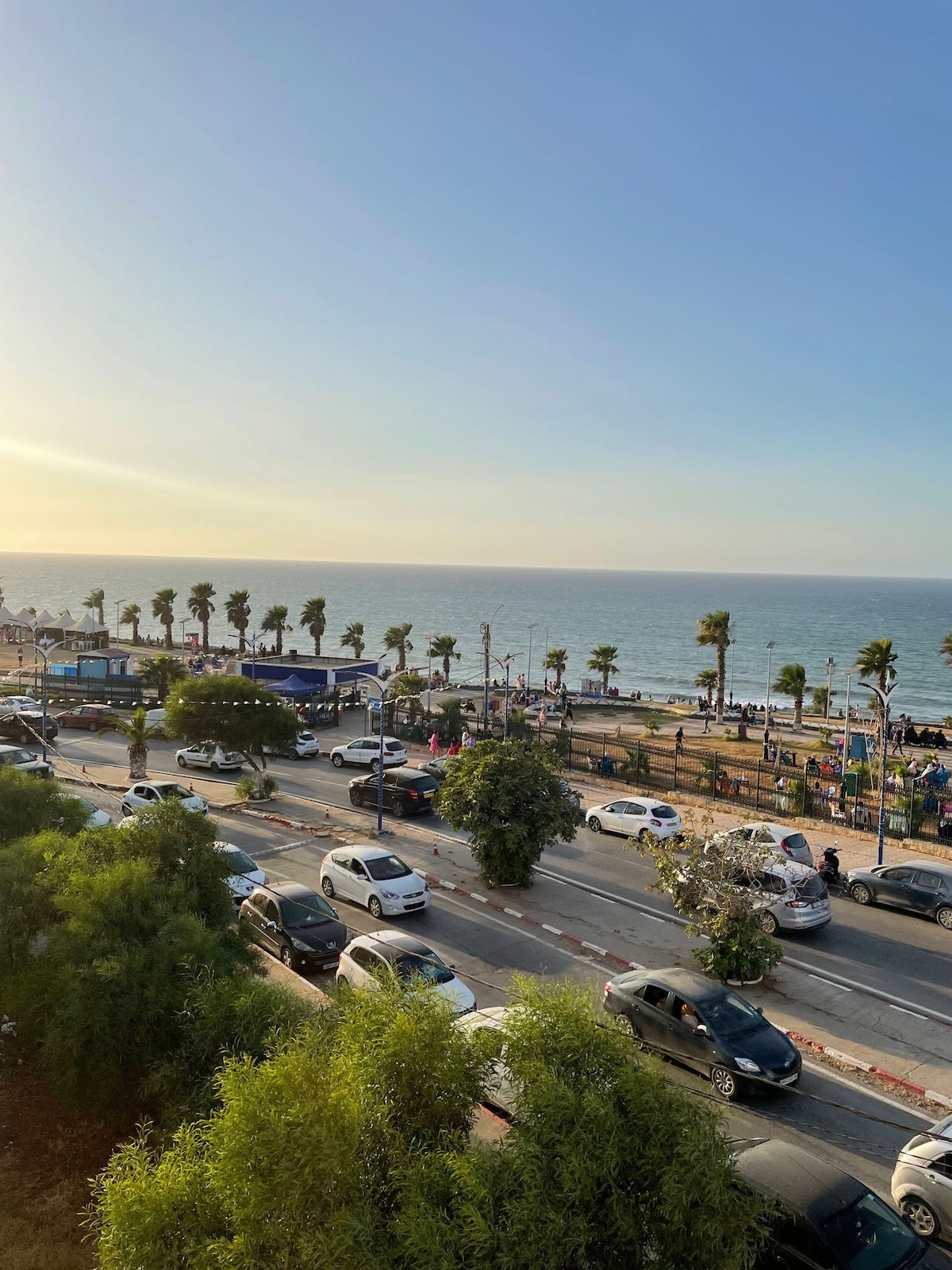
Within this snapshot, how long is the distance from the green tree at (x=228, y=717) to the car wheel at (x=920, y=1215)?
75.8 feet

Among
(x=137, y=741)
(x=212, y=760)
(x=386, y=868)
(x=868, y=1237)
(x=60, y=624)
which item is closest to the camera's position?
(x=868, y=1237)

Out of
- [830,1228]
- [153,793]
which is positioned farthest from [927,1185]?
[153,793]

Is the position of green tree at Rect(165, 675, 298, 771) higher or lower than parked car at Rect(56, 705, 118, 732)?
higher

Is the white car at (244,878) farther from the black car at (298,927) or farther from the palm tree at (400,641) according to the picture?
the palm tree at (400,641)

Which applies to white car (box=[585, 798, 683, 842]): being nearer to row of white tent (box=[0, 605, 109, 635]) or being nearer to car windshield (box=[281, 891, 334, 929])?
car windshield (box=[281, 891, 334, 929])

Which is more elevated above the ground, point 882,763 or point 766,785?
point 882,763

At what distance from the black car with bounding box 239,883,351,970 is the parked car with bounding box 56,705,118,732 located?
1135 inches

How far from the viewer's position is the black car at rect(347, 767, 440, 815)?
89.2 ft

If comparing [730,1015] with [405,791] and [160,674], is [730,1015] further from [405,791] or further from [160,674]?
[160,674]

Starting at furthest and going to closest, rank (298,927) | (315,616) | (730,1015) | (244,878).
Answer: (315,616), (244,878), (298,927), (730,1015)

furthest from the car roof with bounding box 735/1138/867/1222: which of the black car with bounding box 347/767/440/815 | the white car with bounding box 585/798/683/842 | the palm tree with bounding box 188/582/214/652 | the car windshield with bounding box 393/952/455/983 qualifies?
the palm tree with bounding box 188/582/214/652

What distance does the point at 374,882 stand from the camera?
18609 mm

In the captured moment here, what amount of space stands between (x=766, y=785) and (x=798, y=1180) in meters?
23.1

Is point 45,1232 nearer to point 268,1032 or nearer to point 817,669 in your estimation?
point 268,1032
